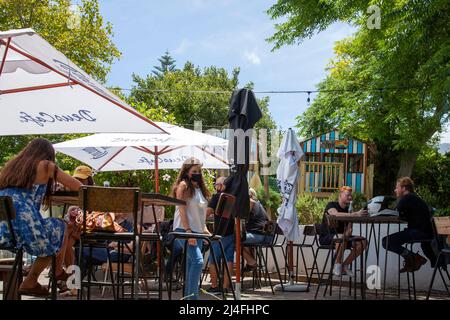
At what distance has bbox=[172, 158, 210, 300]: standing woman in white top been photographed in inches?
271

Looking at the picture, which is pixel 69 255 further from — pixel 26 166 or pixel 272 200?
pixel 272 200

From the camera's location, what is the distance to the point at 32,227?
542 centimetres

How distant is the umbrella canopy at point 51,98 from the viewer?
249 inches

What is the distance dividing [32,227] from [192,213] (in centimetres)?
213

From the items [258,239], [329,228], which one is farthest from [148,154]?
[329,228]

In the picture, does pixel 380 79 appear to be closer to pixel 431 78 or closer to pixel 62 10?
pixel 431 78

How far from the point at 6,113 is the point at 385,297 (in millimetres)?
5450

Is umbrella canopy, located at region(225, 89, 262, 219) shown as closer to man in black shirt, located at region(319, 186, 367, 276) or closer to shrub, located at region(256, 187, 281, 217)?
man in black shirt, located at region(319, 186, 367, 276)

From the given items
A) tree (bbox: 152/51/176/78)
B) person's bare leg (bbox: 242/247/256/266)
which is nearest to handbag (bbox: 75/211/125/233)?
person's bare leg (bbox: 242/247/256/266)

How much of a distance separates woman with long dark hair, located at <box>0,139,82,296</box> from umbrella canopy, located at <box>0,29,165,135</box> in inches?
35.2

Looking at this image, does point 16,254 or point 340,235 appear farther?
point 340,235

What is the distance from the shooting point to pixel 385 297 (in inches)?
365

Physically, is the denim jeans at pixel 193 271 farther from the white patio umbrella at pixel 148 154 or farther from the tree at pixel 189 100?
the tree at pixel 189 100
